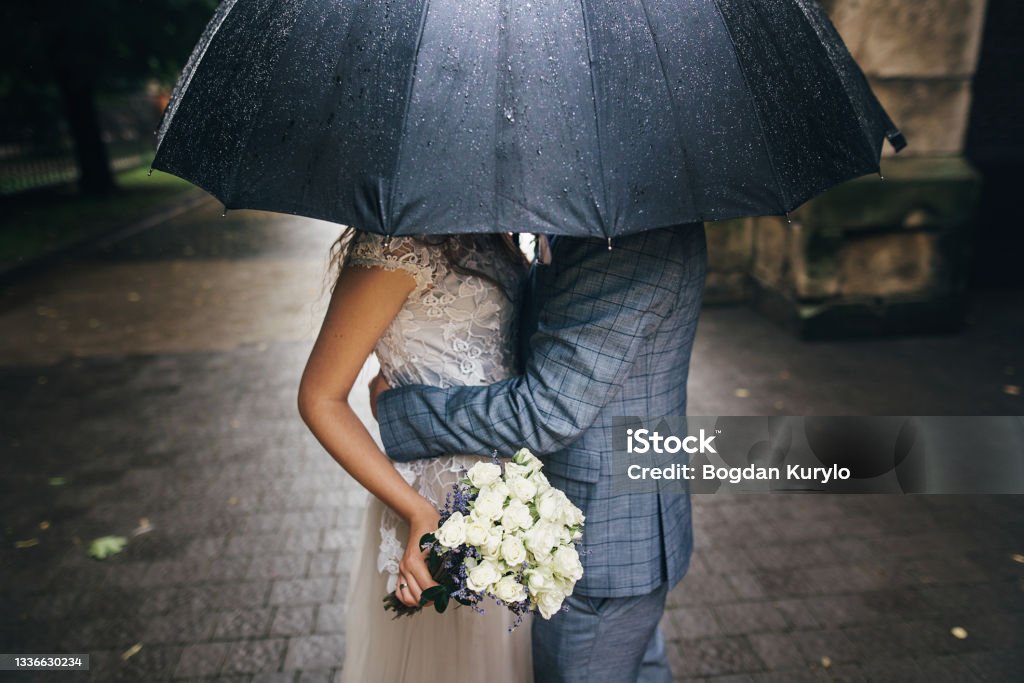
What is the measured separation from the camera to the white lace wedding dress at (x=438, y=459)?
6.03ft

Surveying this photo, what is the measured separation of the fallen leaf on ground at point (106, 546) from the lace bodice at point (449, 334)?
2.70 meters

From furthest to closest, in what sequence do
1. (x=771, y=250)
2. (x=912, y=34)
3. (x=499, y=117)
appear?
(x=771, y=250), (x=912, y=34), (x=499, y=117)

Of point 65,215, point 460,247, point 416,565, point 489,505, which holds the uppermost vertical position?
point 460,247

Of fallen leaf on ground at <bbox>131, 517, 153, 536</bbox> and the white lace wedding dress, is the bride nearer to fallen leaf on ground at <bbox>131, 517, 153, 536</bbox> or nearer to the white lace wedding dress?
the white lace wedding dress

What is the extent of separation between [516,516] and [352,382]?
1.53 ft

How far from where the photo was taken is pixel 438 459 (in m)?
1.94

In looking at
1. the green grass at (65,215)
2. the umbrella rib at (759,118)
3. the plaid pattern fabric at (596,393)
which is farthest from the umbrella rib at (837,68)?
the green grass at (65,215)

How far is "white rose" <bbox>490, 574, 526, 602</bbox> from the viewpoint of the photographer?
1.54 m

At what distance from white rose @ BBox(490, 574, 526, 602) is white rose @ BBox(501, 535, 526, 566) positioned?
0.04m

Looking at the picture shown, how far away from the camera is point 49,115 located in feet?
66.4

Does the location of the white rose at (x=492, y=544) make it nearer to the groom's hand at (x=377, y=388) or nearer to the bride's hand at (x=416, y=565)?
the bride's hand at (x=416, y=565)

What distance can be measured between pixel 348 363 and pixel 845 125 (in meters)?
1.24

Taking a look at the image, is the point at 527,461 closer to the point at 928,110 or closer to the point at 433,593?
the point at 433,593

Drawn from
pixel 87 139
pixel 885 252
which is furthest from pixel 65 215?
pixel 885 252
